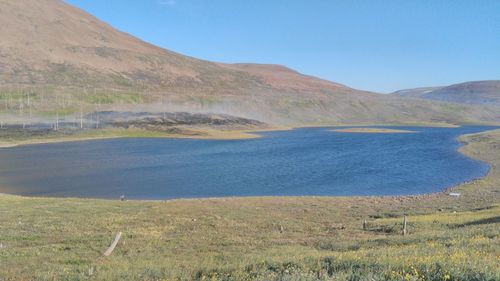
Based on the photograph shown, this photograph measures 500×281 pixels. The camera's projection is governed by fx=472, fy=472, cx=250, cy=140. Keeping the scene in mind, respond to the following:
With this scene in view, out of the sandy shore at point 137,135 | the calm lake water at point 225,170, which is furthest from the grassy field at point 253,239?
the sandy shore at point 137,135

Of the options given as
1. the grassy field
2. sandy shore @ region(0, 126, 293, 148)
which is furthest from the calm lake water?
sandy shore @ region(0, 126, 293, 148)

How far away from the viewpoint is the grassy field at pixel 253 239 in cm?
1142

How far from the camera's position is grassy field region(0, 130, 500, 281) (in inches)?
450

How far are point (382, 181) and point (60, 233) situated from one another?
1611 inches

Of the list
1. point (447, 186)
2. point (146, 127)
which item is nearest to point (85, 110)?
point (146, 127)

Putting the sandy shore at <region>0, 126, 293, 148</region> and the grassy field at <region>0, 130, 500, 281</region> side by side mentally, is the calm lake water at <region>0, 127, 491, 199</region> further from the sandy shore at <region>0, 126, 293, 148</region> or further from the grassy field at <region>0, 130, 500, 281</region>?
the sandy shore at <region>0, 126, 293, 148</region>

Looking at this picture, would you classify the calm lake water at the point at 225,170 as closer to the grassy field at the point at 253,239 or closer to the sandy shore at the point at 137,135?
the grassy field at the point at 253,239

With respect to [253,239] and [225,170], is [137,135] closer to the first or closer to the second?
[225,170]

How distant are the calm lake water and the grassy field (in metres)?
10.3

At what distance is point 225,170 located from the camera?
2520 inches

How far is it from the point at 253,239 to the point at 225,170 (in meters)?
41.6

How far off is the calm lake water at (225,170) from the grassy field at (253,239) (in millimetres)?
10330

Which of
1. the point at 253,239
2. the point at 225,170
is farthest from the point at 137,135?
the point at 253,239

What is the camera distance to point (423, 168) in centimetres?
6681
